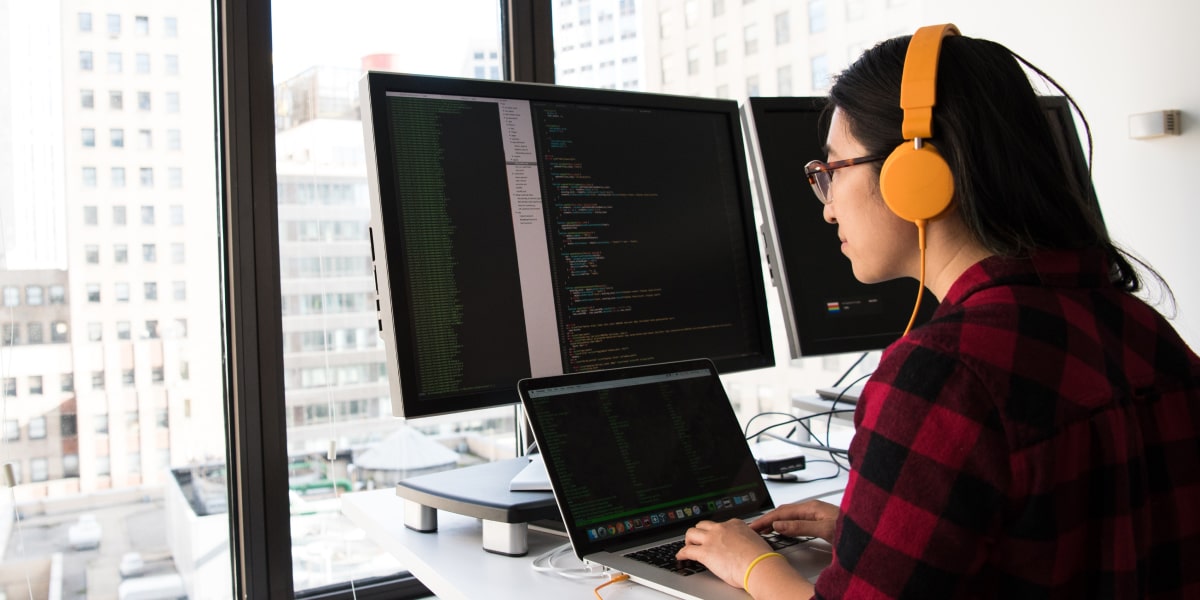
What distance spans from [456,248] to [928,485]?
2.20 feet

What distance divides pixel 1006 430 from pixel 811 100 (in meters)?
0.98

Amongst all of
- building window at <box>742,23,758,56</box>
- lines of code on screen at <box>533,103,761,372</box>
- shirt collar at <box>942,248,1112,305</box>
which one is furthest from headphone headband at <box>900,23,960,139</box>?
building window at <box>742,23,758,56</box>

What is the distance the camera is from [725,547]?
973 mm

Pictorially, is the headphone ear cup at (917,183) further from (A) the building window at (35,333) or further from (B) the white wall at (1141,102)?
(B) the white wall at (1141,102)

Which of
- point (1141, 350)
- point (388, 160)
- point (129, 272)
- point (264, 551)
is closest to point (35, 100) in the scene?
point (129, 272)

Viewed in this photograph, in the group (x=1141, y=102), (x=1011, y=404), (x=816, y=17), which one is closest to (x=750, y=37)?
(x=816, y=17)

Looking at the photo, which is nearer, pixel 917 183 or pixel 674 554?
pixel 917 183

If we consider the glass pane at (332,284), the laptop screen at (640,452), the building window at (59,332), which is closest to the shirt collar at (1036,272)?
the laptop screen at (640,452)

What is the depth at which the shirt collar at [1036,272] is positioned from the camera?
0.78 m

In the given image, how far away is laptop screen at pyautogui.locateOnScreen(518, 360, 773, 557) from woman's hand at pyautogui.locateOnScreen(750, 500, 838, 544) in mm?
69

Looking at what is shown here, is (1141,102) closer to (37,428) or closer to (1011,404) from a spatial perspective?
(1011,404)

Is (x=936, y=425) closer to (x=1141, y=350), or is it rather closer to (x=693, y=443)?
(x=1141, y=350)

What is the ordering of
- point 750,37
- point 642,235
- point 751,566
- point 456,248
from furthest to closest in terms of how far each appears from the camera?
point 750,37 < point 642,235 < point 456,248 < point 751,566

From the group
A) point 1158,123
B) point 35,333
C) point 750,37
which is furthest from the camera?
point 750,37
